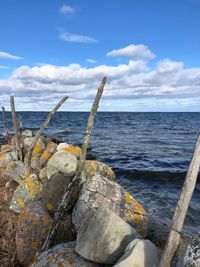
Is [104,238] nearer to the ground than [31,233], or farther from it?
farther from it

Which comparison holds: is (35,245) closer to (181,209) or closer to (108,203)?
(108,203)

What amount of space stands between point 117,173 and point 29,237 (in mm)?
9801

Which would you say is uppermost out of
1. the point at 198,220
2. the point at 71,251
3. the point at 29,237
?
the point at 71,251

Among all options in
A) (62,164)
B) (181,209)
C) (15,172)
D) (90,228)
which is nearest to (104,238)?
(90,228)

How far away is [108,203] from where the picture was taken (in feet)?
20.3

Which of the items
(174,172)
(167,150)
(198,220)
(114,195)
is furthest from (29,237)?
(167,150)

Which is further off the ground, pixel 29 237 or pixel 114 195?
pixel 114 195

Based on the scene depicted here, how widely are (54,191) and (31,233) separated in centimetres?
107

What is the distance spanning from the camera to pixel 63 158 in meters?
10.6

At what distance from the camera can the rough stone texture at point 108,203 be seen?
238 inches

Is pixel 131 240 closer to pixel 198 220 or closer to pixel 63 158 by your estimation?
pixel 198 220

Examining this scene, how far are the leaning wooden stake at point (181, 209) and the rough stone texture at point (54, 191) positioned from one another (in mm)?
3323

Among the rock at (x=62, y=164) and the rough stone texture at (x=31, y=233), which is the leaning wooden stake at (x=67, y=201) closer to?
the rough stone texture at (x=31, y=233)

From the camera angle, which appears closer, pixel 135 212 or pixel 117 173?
pixel 135 212
